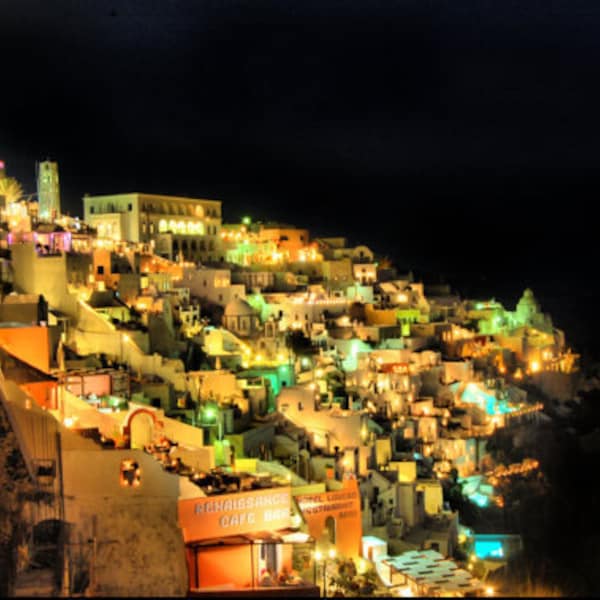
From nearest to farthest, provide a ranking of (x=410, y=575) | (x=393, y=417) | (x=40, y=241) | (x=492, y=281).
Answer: (x=410, y=575), (x=393, y=417), (x=40, y=241), (x=492, y=281)

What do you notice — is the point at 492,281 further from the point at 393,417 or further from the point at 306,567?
the point at 306,567

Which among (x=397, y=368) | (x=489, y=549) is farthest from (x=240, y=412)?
(x=397, y=368)

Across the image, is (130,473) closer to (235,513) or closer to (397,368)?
(235,513)

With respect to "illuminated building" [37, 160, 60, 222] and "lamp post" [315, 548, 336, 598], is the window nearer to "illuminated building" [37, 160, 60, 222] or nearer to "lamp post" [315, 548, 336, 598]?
"lamp post" [315, 548, 336, 598]

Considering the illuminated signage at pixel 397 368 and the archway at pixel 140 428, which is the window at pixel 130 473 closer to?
the archway at pixel 140 428

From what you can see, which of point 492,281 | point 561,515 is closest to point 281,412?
point 561,515

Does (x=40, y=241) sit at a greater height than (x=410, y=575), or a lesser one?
greater

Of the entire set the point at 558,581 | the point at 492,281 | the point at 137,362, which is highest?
the point at 492,281
